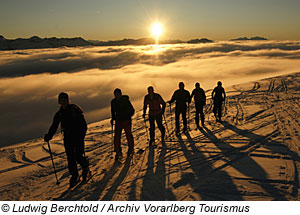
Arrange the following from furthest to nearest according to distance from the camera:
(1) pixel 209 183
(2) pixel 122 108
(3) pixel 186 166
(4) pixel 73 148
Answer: (2) pixel 122 108 < (3) pixel 186 166 < (4) pixel 73 148 < (1) pixel 209 183

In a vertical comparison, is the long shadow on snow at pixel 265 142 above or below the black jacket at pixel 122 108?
below

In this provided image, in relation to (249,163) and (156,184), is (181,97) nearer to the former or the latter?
(249,163)

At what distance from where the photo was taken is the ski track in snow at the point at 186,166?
4.84m

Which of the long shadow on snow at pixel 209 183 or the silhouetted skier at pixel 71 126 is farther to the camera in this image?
the silhouetted skier at pixel 71 126

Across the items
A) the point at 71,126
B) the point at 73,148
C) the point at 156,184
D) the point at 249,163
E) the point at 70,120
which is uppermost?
the point at 70,120

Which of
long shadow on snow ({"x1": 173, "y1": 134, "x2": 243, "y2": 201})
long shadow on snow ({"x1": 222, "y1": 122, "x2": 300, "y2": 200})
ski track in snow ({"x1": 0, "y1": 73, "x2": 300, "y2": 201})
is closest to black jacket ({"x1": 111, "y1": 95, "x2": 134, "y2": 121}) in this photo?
ski track in snow ({"x1": 0, "y1": 73, "x2": 300, "y2": 201})

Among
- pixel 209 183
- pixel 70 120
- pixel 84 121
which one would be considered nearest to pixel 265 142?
pixel 209 183

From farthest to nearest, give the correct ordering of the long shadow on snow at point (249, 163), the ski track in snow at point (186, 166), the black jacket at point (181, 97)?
the black jacket at point (181, 97) < the ski track in snow at point (186, 166) < the long shadow on snow at point (249, 163)

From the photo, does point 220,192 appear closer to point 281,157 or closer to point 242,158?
point 242,158

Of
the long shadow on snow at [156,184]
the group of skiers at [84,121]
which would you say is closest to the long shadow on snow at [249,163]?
the long shadow on snow at [156,184]

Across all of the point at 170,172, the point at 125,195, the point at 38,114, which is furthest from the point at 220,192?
the point at 38,114

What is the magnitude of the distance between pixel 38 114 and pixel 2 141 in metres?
9.98

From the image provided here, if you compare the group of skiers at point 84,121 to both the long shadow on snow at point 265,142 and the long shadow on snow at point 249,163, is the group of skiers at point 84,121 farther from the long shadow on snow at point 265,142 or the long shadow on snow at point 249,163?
the long shadow on snow at point 249,163

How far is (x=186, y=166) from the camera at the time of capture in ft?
19.9
